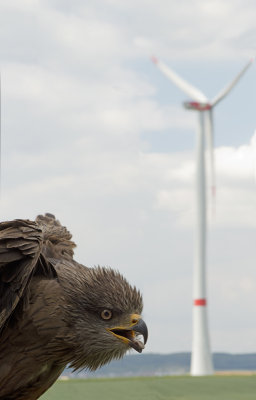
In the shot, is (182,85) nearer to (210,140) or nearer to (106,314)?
(210,140)

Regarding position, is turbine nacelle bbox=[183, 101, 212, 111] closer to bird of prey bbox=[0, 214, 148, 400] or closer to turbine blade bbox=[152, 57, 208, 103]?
turbine blade bbox=[152, 57, 208, 103]

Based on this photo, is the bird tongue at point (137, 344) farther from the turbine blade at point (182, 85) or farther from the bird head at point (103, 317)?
the turbine blade at point (182, 85)

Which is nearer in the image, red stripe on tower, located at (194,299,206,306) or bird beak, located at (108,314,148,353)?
bird beak, located at (108,314,148,353)

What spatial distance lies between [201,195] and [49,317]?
28.2 metres

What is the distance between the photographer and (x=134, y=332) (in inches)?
270

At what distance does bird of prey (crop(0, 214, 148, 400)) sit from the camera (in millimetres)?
6758

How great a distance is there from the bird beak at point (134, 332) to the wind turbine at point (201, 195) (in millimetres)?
27876

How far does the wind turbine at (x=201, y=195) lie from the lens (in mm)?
34625

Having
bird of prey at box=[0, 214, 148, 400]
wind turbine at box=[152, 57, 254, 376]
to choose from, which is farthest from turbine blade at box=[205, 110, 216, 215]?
bird of prey at box=[0, 214, 148, 400]

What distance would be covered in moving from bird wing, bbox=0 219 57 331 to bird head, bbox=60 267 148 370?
1.60ft

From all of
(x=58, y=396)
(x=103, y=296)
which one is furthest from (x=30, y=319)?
(x=58, y=396)

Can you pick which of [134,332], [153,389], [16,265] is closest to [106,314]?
[134,332]

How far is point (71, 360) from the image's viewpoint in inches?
277

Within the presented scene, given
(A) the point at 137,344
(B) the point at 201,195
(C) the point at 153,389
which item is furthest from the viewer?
(B) the point at 201,195
